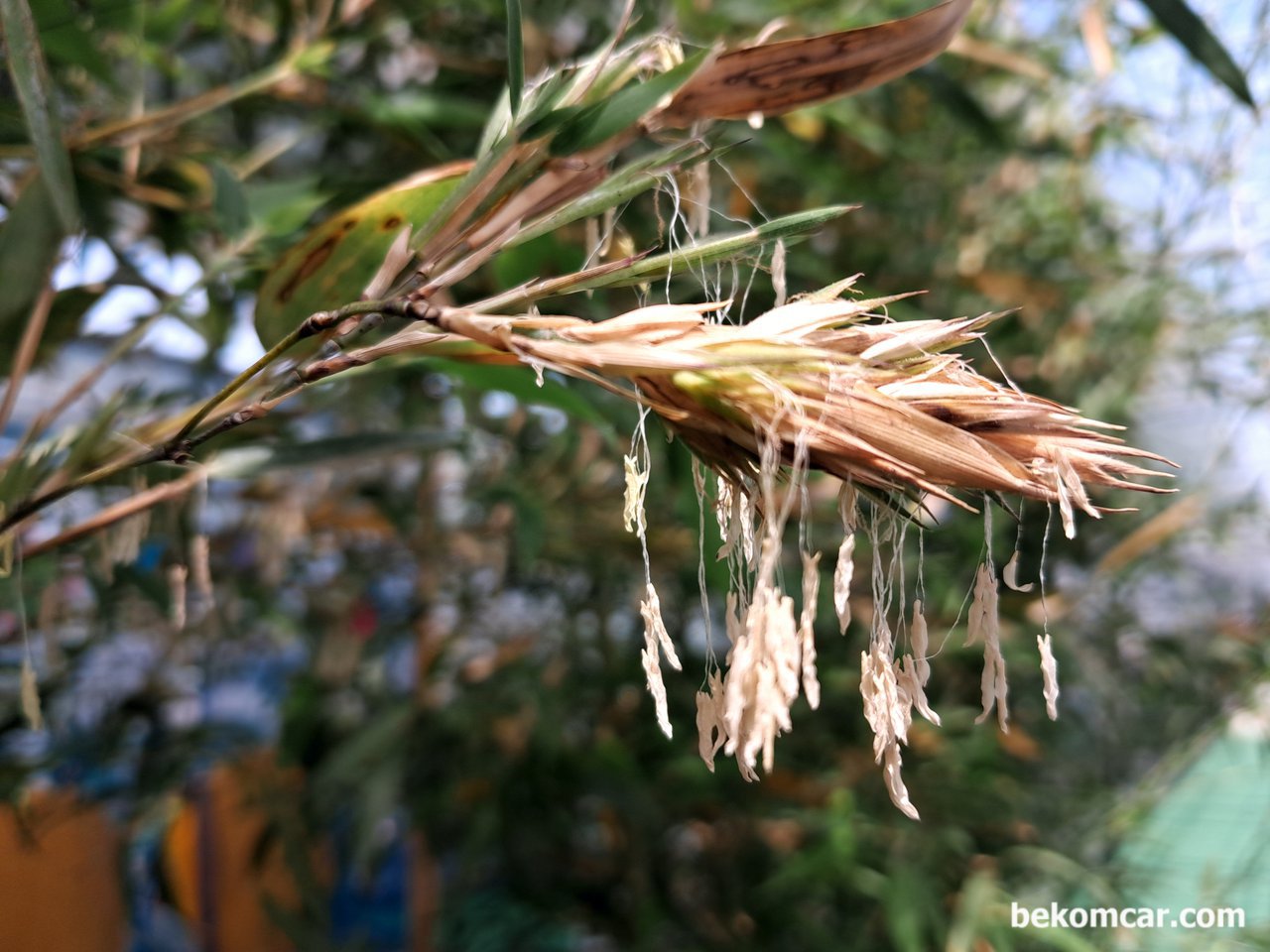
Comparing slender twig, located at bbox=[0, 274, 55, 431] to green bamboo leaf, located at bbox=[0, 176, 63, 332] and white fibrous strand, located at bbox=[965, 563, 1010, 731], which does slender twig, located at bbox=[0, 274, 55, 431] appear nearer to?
green bamboo leaf, located at bbox=[0, 176, 63, 332]

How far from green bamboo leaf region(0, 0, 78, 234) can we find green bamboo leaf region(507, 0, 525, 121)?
0.14 metres

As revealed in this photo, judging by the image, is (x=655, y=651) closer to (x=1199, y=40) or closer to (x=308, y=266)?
(x=308, y=266)

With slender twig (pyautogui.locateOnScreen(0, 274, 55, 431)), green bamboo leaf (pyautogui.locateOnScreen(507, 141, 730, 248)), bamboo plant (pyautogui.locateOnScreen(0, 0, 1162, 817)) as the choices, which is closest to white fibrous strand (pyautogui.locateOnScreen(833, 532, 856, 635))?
bamboo plant (pyautogui.locateOnScreen(0, 0, 1162, 817))

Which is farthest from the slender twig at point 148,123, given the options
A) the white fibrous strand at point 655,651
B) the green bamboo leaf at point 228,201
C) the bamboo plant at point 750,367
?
the white fibrous strand at point 655,651

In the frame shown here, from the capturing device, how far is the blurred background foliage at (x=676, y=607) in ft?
2.73

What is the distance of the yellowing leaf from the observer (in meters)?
0.35

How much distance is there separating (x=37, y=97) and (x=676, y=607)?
2.66 feet

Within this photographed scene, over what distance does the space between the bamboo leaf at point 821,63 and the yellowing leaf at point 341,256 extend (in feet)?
0.42

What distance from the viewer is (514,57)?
26 centimetres

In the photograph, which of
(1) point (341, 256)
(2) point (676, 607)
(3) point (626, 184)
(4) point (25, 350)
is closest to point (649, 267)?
(3) point (626, 184)

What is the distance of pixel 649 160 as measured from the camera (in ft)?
0.84

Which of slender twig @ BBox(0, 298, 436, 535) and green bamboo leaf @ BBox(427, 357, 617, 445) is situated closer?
slender twig @ BBox(0, 298, 436, 535)

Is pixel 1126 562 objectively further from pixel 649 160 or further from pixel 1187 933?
pixel 649 160

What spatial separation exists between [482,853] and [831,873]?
0.39m
